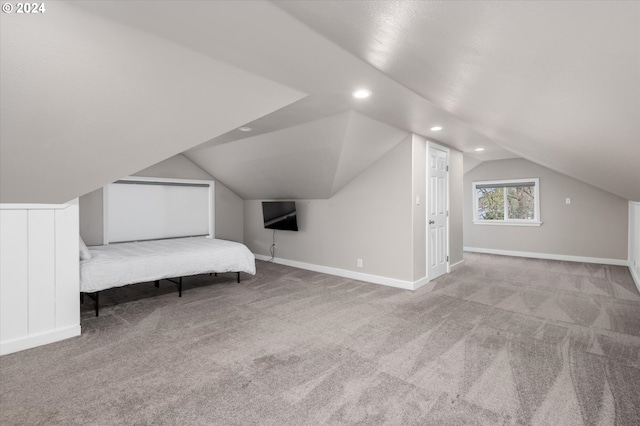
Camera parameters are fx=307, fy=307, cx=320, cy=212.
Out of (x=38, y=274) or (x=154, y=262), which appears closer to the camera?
(x=38, y=274)

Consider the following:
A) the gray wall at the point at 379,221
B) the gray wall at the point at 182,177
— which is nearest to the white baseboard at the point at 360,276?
the gray wall at the point at 379,221

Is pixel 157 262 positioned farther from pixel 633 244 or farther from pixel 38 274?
pixel 633 244

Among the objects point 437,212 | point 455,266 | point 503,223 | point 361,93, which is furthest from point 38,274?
point 503,223

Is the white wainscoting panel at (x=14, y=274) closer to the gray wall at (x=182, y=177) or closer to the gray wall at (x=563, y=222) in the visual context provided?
the gray wall at (x=182, y=177)

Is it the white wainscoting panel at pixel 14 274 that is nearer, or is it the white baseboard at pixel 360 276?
the white wainscoting panel at pixel 14 274

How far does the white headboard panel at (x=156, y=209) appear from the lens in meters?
5.36

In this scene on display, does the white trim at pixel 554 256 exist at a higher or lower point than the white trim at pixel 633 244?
lower

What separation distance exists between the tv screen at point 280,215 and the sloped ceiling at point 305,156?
198 millimetres

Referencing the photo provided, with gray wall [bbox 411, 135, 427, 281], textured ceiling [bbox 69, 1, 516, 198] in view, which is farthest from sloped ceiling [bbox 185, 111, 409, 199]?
gray wall [bbox 411, 135, 427, 281]

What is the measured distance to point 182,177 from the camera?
6211mm

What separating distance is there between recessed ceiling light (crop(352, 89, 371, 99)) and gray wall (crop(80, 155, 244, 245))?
14.4ft

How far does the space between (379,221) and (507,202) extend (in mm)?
4500

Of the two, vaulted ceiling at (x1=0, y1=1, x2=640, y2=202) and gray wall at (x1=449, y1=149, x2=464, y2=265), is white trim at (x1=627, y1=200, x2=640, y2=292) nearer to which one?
gray wall at (x1=449, y1=149, x2=464, y2=265)

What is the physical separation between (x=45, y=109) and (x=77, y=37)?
584 millimetres
